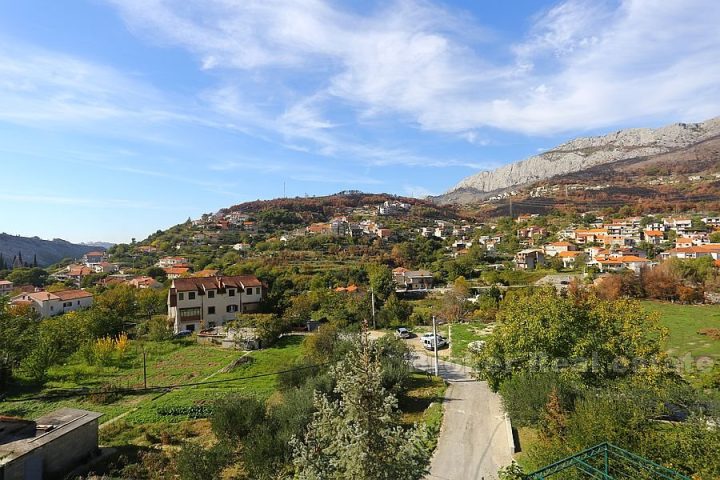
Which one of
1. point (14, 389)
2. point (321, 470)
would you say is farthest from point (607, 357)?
point (14, 389)

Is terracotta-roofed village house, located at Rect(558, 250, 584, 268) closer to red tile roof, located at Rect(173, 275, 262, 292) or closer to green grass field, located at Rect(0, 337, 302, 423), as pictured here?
red tile roof, located at Rect(173, 275, 262, 292)

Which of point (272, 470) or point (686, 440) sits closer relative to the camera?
point (686, 440)

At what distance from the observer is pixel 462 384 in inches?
777

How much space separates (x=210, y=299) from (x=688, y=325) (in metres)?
39.0

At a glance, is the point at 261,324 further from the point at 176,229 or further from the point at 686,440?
the point at 176,229

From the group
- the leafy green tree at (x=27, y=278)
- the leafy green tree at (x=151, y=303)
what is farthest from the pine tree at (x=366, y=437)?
the leafy green tree at (x=27, y=278)

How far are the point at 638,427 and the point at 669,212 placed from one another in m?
117

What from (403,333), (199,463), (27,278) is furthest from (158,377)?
(27,278)

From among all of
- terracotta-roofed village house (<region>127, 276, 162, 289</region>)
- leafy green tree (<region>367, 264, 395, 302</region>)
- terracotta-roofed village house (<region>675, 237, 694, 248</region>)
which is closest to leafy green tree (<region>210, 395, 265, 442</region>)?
leafy green tree (<region>367, 264, 395, 302</region>)

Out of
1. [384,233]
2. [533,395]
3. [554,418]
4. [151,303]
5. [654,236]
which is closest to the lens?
[554,418]

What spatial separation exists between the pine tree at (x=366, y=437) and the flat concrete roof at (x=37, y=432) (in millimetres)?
11000

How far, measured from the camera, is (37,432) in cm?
1254

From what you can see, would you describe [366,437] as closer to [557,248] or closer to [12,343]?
[12,343]

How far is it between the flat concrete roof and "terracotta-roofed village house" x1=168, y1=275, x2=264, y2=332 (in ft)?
72.2
